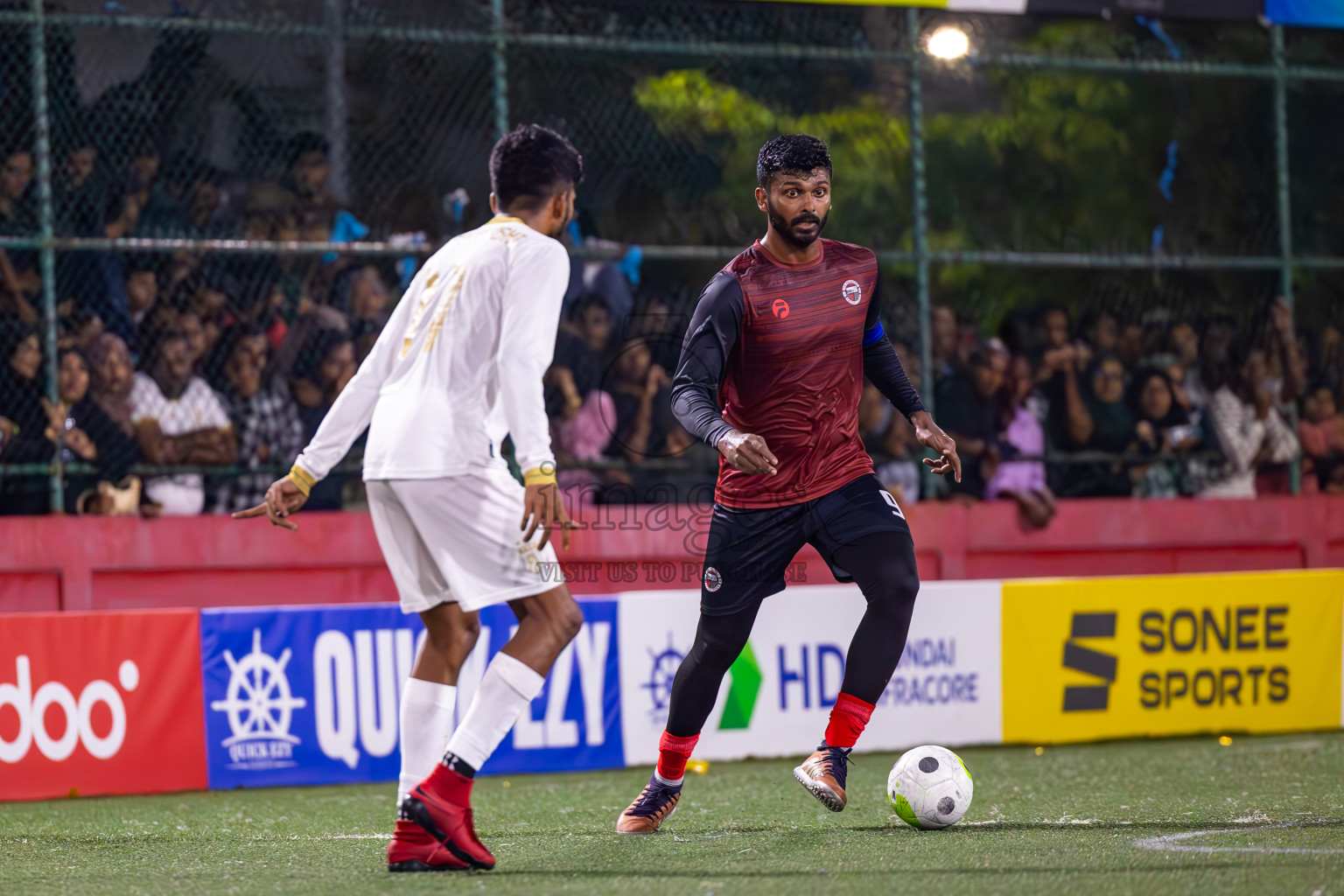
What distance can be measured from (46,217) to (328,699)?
10.6ft

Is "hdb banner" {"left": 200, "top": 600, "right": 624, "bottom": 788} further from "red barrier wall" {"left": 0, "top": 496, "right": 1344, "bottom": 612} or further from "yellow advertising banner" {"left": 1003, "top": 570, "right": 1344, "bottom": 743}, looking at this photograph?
"yellow advertising banner" {"left": 1003, "top": 570, "right": 1344, "bottom": 743}

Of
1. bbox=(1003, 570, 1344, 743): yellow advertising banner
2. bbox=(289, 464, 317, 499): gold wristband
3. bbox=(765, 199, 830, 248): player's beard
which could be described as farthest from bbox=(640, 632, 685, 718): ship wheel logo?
bbox=(289, 464, 317, 499): gold wristband

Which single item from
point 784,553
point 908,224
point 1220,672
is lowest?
point 1220,672

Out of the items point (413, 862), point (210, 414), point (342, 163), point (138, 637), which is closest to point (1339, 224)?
point (342, 163)

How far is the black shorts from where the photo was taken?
524cm

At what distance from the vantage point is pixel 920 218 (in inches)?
415

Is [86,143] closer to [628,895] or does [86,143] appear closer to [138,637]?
[138,637]

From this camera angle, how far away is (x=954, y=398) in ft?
33.9

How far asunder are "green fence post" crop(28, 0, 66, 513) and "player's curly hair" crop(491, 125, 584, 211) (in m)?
4.93

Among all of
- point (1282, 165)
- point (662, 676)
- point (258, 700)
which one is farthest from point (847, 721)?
point (1282, 165)

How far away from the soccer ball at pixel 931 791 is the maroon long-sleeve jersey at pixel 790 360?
0.95 meters

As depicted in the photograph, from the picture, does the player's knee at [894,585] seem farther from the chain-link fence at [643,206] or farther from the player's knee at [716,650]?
the chain-link fence at [643,206]

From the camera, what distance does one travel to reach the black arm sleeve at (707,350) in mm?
5098

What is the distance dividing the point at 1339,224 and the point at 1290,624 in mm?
4091
